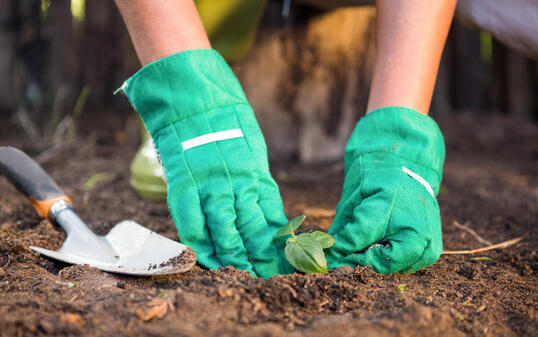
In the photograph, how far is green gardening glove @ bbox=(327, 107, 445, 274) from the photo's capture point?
0.92 metres

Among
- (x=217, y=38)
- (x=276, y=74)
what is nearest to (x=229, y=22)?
(x=217, y=38)

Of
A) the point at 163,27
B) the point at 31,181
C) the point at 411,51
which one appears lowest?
the point at 31,181

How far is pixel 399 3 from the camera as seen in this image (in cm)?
109

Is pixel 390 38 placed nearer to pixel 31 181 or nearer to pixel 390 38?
pixel 390 38

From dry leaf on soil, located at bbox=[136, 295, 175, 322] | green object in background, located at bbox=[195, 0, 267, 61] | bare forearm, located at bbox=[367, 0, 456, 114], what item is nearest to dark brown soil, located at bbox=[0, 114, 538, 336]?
dry leaf on soil, located at bbox=[136, 295, 175, 322]

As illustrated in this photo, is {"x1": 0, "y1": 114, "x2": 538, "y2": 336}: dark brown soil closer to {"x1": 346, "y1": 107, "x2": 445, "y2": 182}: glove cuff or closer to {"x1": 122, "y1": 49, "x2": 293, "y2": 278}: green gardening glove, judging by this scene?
{"x1": 122, "y1": 49, "x2": 293, "y2": 278}: green gardening glove

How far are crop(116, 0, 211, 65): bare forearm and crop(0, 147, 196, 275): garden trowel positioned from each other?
0.40 metres

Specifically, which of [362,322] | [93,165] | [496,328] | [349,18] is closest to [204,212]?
[362,322]

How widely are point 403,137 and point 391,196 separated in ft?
0.55

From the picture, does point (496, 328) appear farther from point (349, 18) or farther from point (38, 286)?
point (349, 18)

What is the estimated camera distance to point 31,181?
1.15 meters

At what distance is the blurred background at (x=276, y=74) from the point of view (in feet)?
7.13

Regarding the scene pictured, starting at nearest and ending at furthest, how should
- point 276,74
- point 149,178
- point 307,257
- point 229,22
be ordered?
point 307,257 → point 149,178 → point 229,22 → point 276,74

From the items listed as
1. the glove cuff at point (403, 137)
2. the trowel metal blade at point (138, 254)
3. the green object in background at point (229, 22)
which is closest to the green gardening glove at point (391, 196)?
the glove cuff at point (403, 137)
